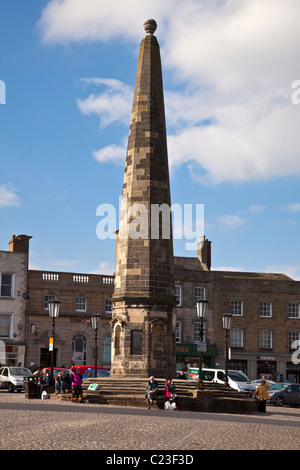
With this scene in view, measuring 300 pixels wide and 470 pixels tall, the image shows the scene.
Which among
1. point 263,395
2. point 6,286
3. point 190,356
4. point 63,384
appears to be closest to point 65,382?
point 63,384

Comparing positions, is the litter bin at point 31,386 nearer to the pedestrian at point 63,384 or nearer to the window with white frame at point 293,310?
the pedestrian at point 63,384

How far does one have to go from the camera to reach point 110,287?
5547 cm

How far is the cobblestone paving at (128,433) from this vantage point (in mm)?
12820

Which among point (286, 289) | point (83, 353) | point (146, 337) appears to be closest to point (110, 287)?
point (83, 353)

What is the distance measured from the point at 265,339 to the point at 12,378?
2512cm

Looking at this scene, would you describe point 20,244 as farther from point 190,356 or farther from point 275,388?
point 275,388

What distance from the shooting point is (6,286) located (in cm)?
5344

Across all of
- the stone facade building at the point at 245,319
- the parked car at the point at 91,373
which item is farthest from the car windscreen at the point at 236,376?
the stone facade building at the point at 245,319

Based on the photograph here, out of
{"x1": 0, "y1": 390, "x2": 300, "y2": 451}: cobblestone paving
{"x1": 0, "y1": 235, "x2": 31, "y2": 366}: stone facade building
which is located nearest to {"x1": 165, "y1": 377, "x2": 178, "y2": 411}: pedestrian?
{"x1": 0, "y1": 390, "x2": 300, "y2": 451}: cobblestone paving

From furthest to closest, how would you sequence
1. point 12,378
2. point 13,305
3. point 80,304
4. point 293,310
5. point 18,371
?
1. point 293,310
2. point 80,304
3. point 13,305
4. point 18,371
5. point 12,378

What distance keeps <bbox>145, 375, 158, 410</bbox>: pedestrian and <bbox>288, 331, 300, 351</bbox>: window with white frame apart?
34574 mm

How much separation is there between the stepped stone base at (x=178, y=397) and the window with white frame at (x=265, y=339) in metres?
29.5

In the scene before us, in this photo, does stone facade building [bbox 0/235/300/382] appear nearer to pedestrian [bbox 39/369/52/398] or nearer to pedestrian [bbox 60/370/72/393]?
pedestrian [bbox 39/369/52/398]
